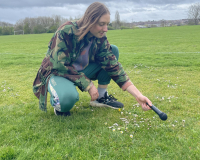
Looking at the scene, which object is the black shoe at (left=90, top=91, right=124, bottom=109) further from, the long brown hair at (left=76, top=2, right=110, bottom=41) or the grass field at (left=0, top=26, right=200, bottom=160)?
the long brown hair at (left=76, top=2, right=110, bottom=41)

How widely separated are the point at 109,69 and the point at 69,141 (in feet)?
4.55

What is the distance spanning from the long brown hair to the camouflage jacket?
0.48 feet

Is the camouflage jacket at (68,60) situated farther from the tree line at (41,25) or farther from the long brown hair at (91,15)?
the tree line at (41,25)

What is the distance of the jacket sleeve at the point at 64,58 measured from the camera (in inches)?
109

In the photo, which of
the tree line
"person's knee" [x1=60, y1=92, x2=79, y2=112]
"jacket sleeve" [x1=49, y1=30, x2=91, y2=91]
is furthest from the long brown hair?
the tree line

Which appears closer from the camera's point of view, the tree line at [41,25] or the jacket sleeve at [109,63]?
the jacket sleeve at [109,63]

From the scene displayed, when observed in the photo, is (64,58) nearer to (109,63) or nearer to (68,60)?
(68,60)

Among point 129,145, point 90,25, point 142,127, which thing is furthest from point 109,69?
point 129,145

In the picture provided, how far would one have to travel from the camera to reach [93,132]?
2711mm

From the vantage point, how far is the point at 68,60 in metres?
2.89

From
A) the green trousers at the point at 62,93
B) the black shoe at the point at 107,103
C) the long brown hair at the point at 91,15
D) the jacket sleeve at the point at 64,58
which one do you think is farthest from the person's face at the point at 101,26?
the black shoe at the point at 107,103

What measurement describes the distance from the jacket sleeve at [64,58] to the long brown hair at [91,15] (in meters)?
0.21

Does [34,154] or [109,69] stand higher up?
[109,69]

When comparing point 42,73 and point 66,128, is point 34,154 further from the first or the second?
point 42,73
